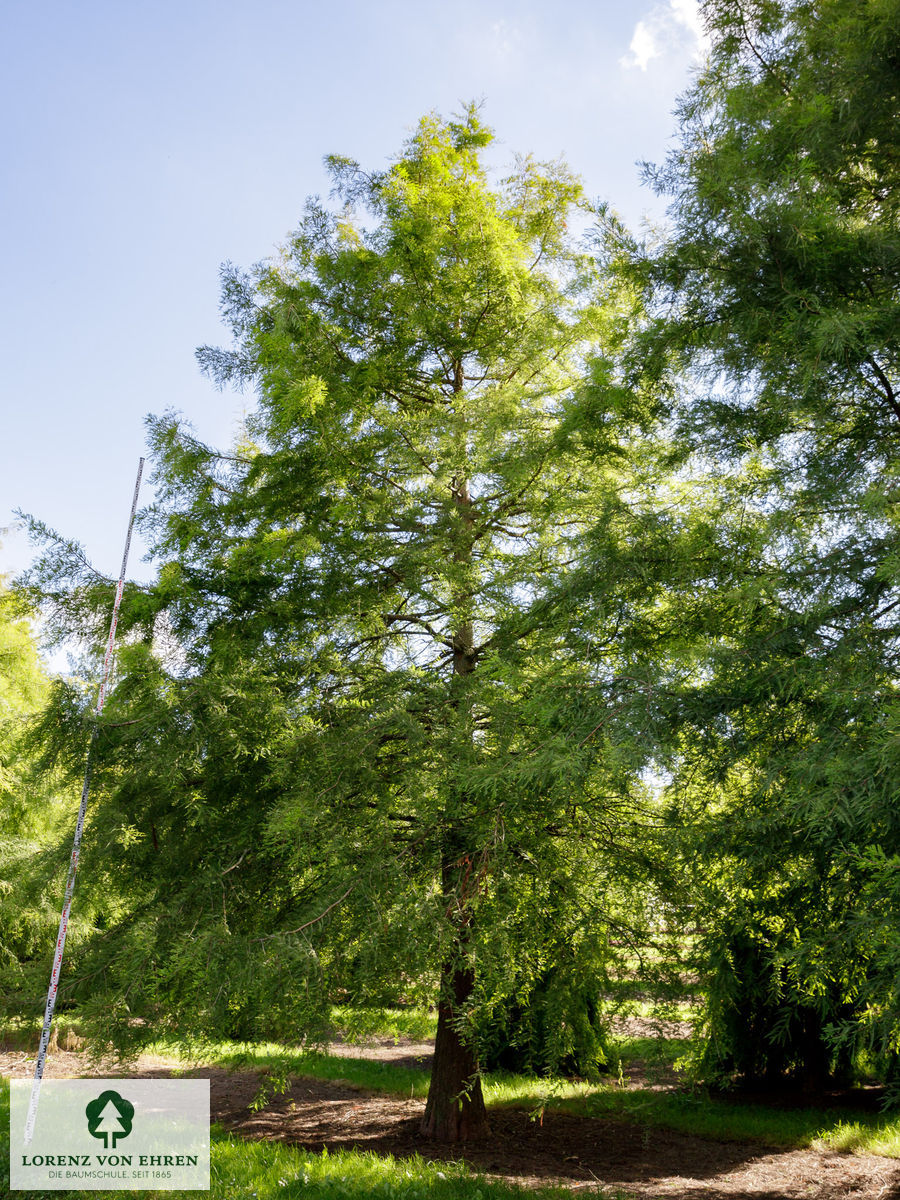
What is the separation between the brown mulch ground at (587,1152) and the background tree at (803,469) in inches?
92.3

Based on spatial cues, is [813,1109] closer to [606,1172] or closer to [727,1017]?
[727,1017]

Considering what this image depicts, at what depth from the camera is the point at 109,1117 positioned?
7059mm

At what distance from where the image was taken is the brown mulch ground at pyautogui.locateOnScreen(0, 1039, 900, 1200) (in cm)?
669

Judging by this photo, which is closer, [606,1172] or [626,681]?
[626,681]

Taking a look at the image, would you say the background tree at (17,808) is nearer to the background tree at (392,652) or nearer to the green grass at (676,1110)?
the green grass at (676,1110)

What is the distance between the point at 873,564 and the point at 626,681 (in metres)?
1.48

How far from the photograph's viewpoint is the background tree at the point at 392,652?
16.9 feet

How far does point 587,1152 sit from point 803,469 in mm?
6551

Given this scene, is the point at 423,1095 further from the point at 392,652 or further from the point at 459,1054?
the point at 392,652

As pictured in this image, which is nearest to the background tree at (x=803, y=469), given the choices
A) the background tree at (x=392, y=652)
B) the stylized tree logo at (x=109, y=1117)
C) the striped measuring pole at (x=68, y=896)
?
the background tree at (x=392, y=652)

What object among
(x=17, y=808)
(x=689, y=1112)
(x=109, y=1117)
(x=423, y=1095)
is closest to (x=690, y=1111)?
(x=689, y=1112)

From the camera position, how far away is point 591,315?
7.05 meters

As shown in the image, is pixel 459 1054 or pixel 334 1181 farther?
pixel 459 1054

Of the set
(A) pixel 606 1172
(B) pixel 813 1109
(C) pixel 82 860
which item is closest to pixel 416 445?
(C) pixel 82 860
